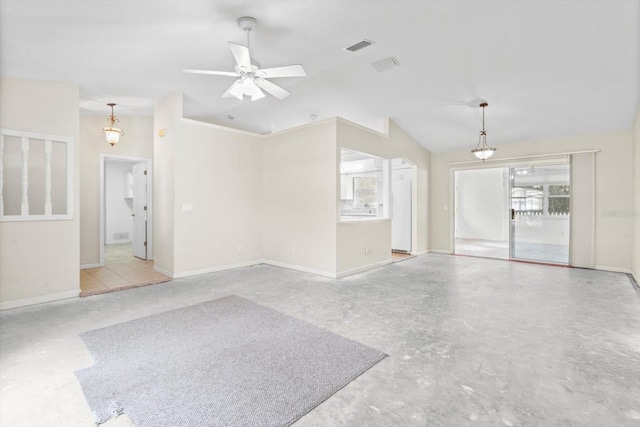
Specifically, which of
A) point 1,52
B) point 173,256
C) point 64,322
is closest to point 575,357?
point 64,322

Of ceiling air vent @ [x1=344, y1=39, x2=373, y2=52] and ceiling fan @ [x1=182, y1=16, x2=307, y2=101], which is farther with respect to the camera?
ceiling air vent @ [x1=344, y1=39, x2=373, y2=52]

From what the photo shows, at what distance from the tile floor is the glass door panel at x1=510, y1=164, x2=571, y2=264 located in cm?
776

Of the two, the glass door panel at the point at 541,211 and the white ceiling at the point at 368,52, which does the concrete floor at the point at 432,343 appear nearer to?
the glass door panel at the point at 541,211

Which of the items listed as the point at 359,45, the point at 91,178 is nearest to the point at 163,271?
the point at 91,178

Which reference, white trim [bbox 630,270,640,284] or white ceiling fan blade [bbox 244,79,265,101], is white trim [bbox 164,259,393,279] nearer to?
white ceiling fan blade [bbox 244,79,265,101]

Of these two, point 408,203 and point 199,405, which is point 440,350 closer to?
point 199,405

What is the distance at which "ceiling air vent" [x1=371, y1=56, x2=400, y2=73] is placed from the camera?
4250 mm

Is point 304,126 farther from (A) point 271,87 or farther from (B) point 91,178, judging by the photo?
(B) point 91,178

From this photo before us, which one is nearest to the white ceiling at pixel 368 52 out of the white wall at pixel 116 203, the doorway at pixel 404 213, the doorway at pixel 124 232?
the doorway at pixel 124 232

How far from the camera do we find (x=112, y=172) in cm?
931

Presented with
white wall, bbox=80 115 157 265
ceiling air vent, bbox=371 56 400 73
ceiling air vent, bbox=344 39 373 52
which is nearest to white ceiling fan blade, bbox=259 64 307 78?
ceiling air vent, bbox=344 39 373 52

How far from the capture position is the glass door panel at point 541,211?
23.1 feet

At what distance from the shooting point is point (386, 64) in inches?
172

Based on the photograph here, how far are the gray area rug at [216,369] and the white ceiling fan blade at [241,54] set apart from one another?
2.74 m
